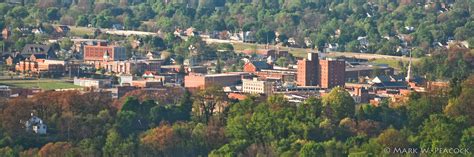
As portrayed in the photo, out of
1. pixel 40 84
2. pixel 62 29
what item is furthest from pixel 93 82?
pixel 62 29

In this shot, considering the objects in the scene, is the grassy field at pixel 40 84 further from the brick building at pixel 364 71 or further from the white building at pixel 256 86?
the brick building at pixel 364 71

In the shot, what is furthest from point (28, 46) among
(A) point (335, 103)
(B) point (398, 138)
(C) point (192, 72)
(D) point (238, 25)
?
(B) point (398, 138)

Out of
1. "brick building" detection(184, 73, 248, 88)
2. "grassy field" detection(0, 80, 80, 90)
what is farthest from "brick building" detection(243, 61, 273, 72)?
"grassy field" detection(0, 80, 80, 90)

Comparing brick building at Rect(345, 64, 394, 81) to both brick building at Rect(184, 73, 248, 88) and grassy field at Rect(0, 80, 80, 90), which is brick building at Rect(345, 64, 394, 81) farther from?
grassy field at Rect(0, 80, 80, 90)

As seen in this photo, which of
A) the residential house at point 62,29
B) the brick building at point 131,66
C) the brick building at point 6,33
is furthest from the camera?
the residential house at point 62,29

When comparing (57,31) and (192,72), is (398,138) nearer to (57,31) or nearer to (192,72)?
(192,72)

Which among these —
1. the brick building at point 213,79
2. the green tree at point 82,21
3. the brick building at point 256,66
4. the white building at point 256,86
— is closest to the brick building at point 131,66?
the brick building at point 213,79

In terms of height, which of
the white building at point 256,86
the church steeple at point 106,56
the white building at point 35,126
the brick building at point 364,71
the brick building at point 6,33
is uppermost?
the brick building at point 6,33
